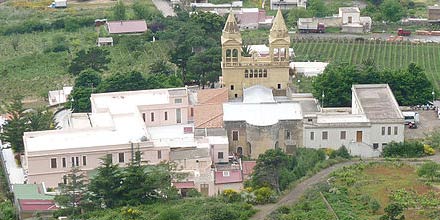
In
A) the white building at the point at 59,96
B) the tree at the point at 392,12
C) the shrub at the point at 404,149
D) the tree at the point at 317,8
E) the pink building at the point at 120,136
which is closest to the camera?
the pink building at the point at 120,136

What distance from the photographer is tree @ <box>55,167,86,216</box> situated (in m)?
38.7

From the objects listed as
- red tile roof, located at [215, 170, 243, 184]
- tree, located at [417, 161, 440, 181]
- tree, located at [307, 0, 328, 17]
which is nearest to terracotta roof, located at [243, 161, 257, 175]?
red tile roof, located at [215, 170, 243, 184]

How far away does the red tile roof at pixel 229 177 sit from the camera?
4266cm

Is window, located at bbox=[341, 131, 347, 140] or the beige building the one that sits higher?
the beige building

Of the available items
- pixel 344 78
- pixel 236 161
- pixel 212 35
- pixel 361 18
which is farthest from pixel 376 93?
pixel 361 18

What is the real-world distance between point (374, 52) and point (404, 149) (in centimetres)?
2470

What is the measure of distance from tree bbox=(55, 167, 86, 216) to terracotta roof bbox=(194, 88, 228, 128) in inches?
364

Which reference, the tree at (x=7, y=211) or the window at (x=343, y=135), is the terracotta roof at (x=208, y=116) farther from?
the tree at (x=7, y=211)

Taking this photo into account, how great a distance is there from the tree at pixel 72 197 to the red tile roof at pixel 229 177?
6.06 meters

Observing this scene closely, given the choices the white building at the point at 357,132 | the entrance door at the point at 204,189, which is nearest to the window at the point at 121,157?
the entrance door at the point at 204,189

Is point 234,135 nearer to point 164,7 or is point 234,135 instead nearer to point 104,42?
point 104,42

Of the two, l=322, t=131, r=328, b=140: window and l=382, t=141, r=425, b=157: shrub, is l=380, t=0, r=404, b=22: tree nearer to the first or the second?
l=322, t=131, r=328, b=140: window

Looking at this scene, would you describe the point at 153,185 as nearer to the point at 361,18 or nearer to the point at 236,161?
the point at 236,161

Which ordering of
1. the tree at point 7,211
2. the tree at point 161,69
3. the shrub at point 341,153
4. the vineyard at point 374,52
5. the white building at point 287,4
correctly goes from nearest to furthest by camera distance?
the tree at point 7,211 < the shrub at point 341,153 < the tree at point 161,69 < the vineyard at point 374,52 < the white building at point 287,4
